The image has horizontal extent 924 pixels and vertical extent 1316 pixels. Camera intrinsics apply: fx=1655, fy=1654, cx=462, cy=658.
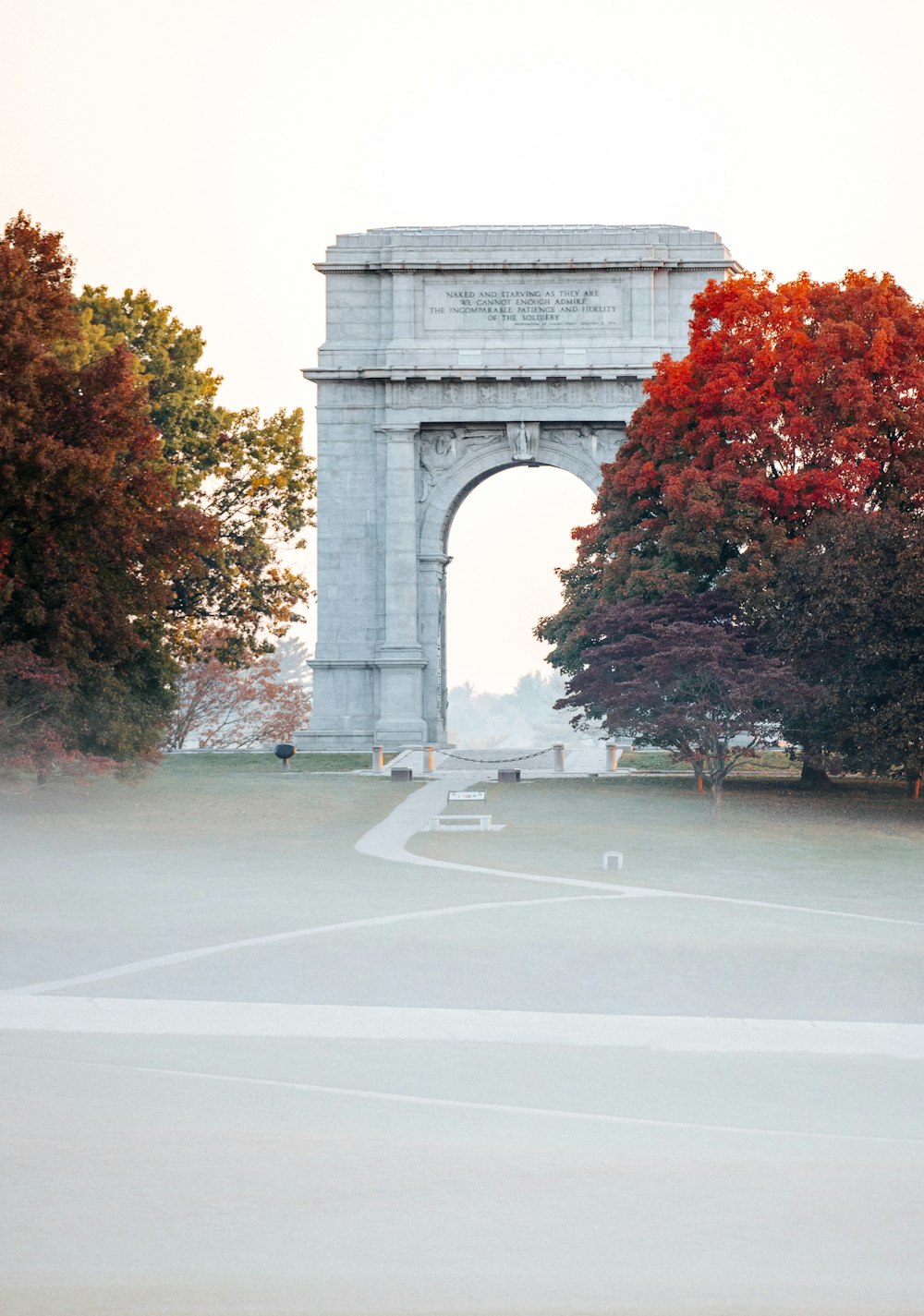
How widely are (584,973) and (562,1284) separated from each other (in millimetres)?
9123

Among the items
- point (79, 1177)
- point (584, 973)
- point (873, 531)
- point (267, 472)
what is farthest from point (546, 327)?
point (79, 1177)

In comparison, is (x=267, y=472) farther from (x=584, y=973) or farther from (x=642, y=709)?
(x=584, y=973)

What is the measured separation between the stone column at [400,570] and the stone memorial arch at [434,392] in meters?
0.05

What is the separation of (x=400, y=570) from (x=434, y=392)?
21.1 feet

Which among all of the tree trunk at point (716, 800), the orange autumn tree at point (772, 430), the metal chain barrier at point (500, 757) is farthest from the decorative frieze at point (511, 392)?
the tree trunk at point (716, 800)

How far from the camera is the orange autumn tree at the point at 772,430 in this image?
1510 inches

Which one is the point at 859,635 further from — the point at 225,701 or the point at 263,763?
the point at 225,701

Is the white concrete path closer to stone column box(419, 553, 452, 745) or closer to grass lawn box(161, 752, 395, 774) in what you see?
grass lawn box(161, 752, 395, 774)

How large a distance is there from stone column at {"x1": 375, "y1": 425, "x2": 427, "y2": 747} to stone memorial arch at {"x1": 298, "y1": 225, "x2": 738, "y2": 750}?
48 mm

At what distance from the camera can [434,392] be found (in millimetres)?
58469

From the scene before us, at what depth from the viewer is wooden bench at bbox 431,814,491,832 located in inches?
1208

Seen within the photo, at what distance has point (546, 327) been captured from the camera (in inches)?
2287

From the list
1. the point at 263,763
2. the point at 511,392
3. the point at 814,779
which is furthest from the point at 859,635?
the point at 511,392

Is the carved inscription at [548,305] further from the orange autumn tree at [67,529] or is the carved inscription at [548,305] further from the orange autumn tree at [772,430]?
the orange autumn tree at [67,529]
